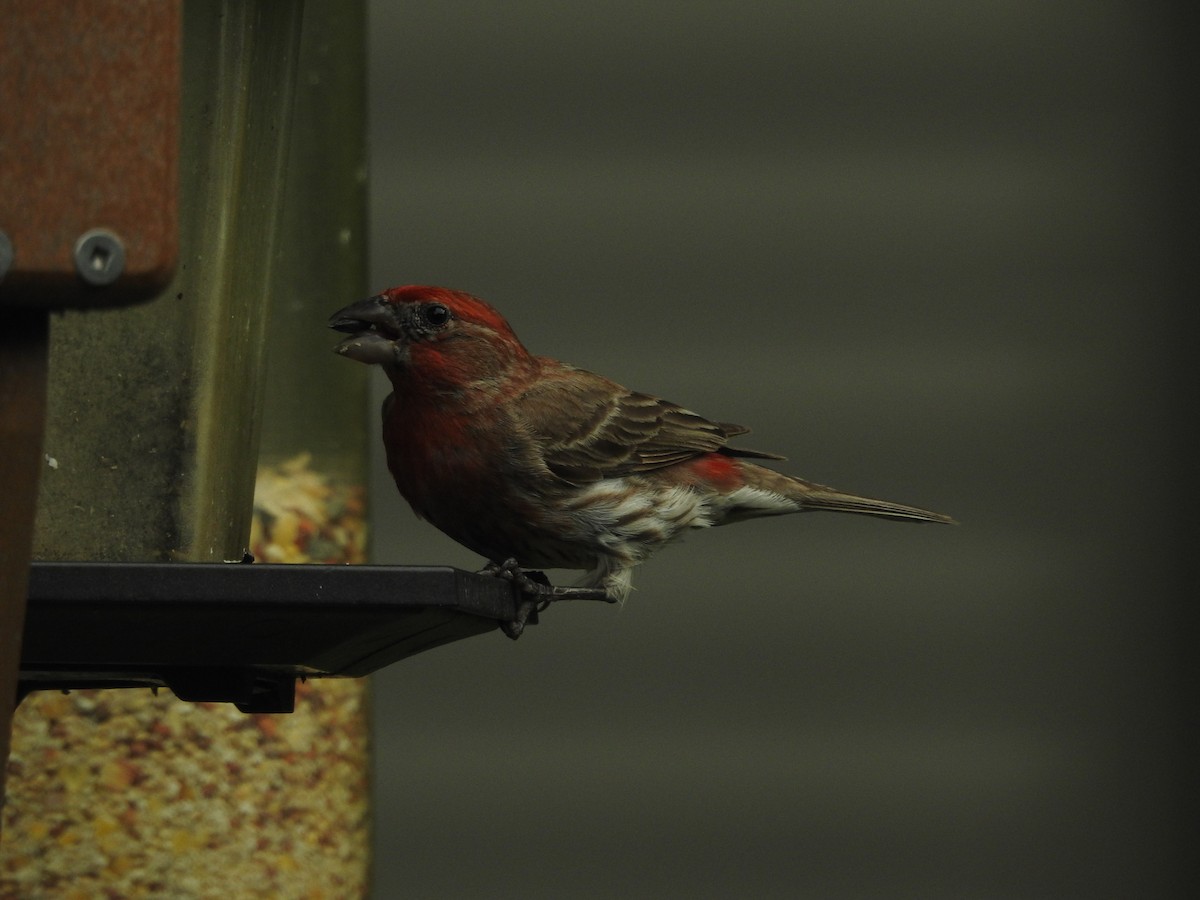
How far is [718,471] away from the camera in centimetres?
393

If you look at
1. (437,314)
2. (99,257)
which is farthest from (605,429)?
(99,257)

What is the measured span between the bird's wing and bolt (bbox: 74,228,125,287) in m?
2.11

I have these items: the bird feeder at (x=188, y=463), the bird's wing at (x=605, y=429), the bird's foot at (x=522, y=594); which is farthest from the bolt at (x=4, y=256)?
the bird's wing at (x=605, y=429)

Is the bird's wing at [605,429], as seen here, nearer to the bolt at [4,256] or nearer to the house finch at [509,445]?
the house finch at [509,445]

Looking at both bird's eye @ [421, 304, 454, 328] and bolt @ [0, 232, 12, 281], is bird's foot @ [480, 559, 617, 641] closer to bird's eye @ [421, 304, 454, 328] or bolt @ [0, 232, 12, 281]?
bird's eye @ [421, 304, 454, 328]

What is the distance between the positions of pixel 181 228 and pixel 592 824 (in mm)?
2511

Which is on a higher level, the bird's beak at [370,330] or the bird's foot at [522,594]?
the bird's beak at [370,330]

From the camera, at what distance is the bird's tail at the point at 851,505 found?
403 centimetres

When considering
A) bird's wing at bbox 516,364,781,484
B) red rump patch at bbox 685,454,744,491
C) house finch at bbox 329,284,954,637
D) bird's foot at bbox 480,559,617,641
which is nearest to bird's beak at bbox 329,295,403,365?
house finch at bbox 329,284,954,637

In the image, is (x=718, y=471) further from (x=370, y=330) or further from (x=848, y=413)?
(x=370, y=330)

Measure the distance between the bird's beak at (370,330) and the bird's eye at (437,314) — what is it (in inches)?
2.7

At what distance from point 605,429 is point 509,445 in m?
0.32

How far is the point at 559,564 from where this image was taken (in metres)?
3.56

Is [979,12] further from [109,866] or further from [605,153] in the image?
[109,866]
